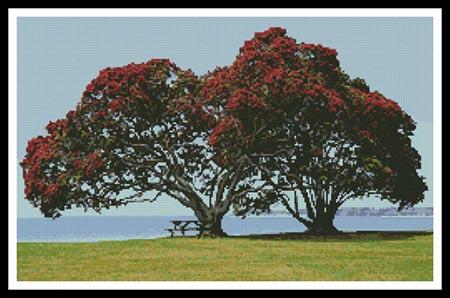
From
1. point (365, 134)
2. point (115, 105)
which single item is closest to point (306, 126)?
point (365, 134)

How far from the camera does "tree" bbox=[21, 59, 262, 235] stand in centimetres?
3650

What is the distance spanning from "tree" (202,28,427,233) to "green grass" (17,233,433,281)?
4098mm

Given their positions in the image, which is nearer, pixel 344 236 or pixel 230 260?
pixel 230 260

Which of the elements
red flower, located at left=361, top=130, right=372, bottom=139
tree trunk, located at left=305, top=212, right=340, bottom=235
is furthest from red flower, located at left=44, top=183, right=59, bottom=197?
red flower, located at left=361, top=130, right=372, bottom=139

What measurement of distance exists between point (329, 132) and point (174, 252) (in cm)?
1040

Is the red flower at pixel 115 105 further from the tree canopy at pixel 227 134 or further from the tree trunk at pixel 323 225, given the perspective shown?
the tree trunk at pixel 323 225

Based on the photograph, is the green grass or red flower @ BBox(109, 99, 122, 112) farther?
red flower @ BBox(109, 99, 122, 112)

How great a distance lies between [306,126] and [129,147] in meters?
7.28

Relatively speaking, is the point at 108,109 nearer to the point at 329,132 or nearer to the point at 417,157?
the point at 329,132

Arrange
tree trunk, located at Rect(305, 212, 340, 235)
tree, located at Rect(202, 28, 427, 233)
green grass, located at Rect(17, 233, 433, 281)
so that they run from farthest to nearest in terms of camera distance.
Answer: tree trunk, located at Rect(305, 212, 340, 235) < tree, located at Rect(202, 28, 427, 233) < green grass, located at Rect(17, 233, 433, 281)

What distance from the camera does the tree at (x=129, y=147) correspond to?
3650 cm

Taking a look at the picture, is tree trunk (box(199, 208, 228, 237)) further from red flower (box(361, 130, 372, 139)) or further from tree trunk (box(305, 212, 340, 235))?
red flower (box(361, 130, 372, 139))

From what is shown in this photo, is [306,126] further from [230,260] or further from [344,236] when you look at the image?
[230,260]

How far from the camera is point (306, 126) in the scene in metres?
36.7
